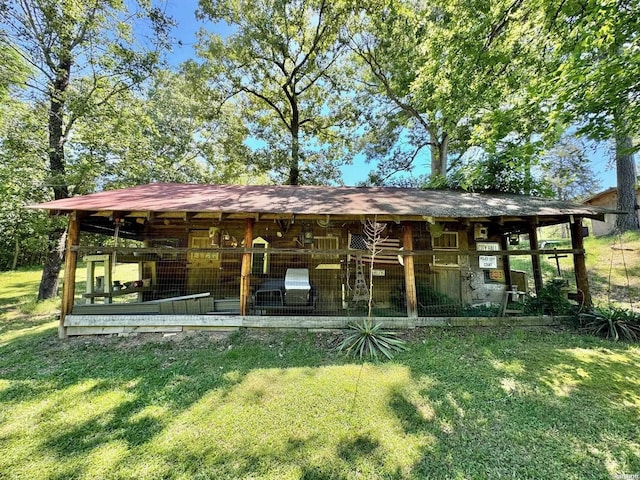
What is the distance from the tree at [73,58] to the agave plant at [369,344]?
948 centimetres

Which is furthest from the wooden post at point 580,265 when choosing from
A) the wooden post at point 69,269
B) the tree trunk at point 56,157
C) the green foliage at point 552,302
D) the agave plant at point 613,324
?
the tree trunk at point 56,157

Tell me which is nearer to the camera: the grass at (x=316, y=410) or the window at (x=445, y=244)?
the grass at (x=316, y=410)

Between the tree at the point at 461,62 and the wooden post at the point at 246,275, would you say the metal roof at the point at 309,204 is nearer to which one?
the wooden post at the point at 246,275

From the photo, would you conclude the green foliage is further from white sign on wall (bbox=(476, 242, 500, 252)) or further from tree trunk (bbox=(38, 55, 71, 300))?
tree trunk (bbox=(38, 55, 71, 300))

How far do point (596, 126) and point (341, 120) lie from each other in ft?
36.4

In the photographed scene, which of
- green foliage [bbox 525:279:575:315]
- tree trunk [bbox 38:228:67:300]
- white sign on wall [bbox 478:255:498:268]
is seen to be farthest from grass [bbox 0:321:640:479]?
tree trunk [bbox 38:228:67:300]

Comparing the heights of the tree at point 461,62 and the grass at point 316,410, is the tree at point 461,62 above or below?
above

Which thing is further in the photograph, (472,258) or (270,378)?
(472,258)

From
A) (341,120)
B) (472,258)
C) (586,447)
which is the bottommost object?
(586,447)

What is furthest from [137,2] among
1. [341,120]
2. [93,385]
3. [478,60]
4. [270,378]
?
[270,378]

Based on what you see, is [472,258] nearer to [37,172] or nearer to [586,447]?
[586,447]

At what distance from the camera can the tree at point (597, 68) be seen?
15.2 ft

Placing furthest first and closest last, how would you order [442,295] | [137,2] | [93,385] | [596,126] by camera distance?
1. [137,2]
2. [442,295]
3. [596,126]
4. [93,385]

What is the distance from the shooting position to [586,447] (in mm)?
2629
